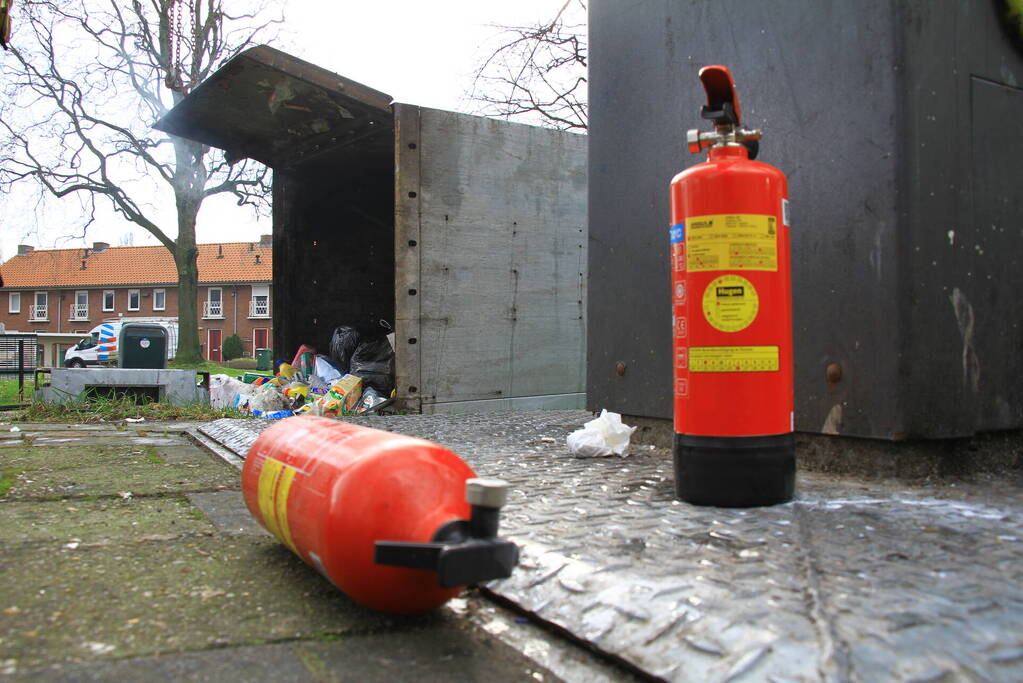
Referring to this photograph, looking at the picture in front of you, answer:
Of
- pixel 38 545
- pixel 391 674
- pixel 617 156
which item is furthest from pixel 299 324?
pixel 391 674

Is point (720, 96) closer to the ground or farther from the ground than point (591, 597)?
farther from the ground

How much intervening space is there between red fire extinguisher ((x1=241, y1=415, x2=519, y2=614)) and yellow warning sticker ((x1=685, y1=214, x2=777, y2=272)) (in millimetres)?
1120

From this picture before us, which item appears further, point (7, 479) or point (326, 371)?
point (326, 371)

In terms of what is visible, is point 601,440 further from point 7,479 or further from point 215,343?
point 215,343

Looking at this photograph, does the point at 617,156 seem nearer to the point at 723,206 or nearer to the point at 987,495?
the point at 723,206

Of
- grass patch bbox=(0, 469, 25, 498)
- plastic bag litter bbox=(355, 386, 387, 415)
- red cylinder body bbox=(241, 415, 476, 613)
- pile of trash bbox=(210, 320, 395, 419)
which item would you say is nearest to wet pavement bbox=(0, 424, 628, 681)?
red cylinder body bbox=(241, 415, 476, 613)

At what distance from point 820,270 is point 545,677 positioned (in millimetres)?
2081

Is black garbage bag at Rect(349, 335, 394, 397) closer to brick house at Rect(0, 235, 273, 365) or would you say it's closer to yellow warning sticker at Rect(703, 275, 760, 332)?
yellow warning sticker at Rect(703, 275, 760, 332)

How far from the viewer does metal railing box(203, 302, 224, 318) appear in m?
53.8

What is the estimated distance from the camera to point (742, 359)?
2.35 metres

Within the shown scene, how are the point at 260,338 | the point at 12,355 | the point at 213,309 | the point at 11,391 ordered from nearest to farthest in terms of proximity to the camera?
the point at 12,355 < the point at 11,391 < the point at 260,338 < the point at 213,309

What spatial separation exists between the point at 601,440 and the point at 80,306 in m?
61.1

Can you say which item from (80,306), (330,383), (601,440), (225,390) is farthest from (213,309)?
(601,440)

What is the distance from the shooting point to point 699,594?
5.16 ft
